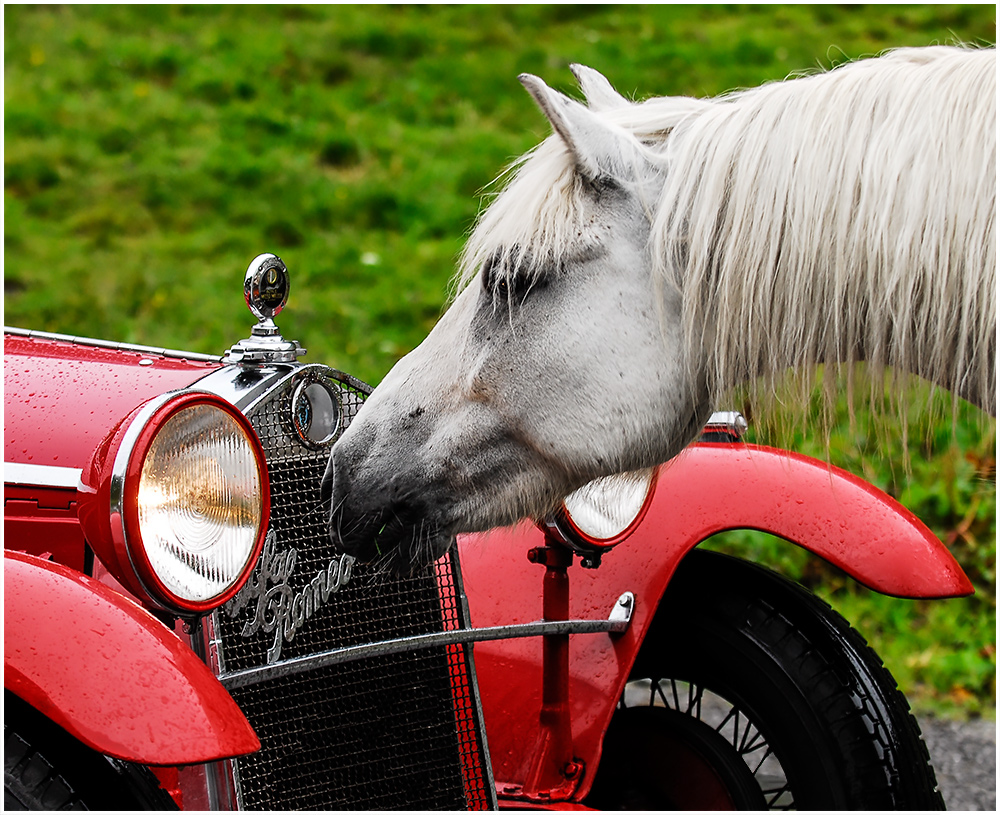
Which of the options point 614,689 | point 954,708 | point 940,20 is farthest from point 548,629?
point 940,20

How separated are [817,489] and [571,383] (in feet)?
2.59

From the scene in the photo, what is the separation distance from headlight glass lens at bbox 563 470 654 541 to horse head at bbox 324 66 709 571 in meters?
0.31

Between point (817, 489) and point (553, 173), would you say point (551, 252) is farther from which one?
point (817, 489)

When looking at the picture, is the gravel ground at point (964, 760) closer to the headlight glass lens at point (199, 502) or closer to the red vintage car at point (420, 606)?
the red vintage car at point (420, 606)

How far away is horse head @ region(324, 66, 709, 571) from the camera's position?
1.55 metres

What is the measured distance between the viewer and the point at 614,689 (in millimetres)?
2049

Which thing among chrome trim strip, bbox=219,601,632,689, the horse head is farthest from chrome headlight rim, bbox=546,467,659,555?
the horse head

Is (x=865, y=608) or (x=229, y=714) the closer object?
(x=229, y=714)

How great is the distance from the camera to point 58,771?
4.10ft

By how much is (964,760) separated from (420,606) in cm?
209

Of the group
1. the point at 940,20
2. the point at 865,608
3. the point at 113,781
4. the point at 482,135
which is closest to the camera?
the point at 113,781

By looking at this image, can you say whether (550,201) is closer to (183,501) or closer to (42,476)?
(183,501)

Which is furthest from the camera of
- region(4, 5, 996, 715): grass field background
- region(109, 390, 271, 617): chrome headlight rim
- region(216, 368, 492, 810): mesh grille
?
region(4, 5, 996, 715): grass field background

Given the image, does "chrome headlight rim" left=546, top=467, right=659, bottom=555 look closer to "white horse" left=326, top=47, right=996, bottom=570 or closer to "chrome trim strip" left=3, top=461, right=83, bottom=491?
"white horse" left=326, top=47, right=996, bottom=570
